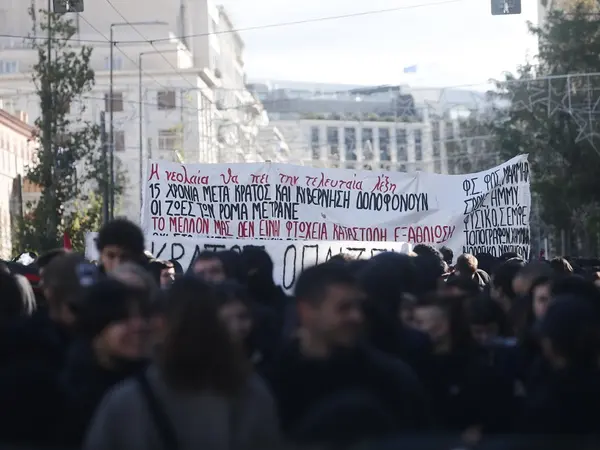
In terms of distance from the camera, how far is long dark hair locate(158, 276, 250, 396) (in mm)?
4684

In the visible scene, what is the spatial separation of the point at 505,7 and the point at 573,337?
19.1 m

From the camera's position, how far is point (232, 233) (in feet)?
53.5

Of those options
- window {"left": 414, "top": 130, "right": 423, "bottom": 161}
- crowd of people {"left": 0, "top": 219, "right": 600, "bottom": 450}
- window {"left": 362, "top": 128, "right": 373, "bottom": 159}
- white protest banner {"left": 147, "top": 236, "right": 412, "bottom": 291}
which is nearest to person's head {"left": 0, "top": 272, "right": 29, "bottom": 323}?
crowd of people {"left": 0, "top": 219, "right": 600, "bottom": 450}

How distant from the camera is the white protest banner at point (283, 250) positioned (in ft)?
48.4

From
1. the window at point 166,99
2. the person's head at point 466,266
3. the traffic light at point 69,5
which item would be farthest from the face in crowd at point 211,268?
the window at point 166,99

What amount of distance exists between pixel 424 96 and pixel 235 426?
178m

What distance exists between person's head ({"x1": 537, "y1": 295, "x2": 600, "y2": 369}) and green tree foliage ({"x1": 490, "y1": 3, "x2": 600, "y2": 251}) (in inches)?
1313

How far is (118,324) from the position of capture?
5582 millimetres

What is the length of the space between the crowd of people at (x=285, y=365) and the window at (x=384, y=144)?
166 m

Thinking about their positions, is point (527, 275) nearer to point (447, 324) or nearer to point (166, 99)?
point (447, 324)

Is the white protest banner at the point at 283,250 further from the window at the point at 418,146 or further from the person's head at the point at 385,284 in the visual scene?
the window at the point at 418,146

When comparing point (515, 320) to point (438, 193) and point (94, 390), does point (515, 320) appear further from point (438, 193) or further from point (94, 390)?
point (438, 193)

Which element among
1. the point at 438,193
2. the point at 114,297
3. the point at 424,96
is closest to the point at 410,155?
the point at 424,96

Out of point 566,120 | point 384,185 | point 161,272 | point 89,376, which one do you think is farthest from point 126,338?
point 566,120
